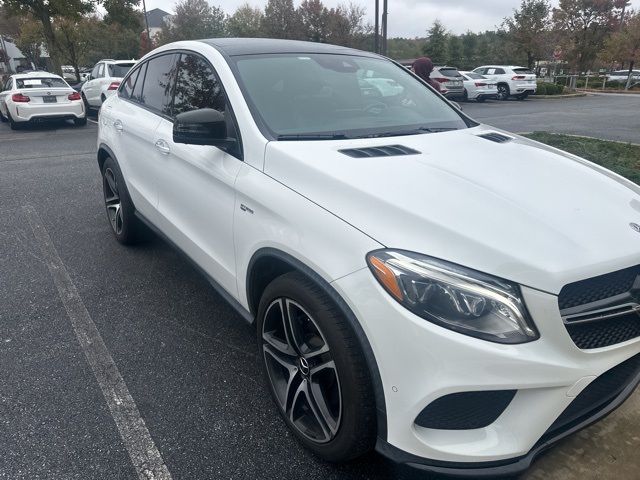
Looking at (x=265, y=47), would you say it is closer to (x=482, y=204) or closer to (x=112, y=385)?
(x=482, y=204)

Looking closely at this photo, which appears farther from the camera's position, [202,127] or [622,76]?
[622,76]

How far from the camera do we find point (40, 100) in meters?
12.9

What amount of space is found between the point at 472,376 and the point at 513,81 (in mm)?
25653

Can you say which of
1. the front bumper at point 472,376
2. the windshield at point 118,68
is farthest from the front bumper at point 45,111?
the front bumper at point 472,376

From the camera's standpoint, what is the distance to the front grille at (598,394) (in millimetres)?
1802

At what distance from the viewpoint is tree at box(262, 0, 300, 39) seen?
4009 centimetres

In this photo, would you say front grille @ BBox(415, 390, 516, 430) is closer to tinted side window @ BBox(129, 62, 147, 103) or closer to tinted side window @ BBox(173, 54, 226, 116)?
tinted side window @ BBox(173, 54, 226, 116)

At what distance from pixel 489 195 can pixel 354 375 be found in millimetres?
881

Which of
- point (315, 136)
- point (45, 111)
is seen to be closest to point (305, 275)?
point (315, 136)

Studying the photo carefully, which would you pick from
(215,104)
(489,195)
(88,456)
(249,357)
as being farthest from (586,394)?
(215,104)

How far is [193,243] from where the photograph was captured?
3137mm

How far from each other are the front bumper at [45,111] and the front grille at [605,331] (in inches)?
554

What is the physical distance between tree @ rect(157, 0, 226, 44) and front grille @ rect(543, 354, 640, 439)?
49119mm

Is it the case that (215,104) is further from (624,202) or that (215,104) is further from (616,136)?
(616,136)
